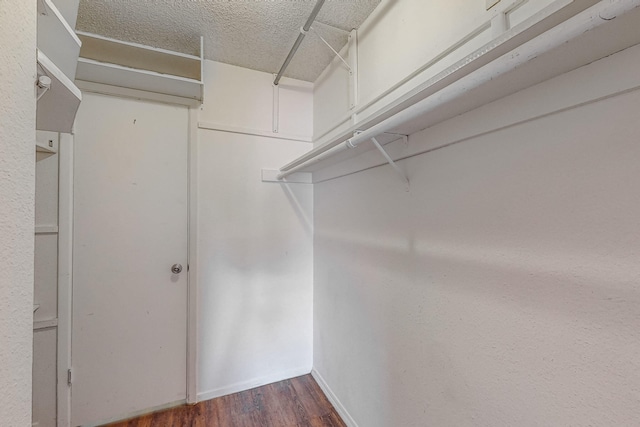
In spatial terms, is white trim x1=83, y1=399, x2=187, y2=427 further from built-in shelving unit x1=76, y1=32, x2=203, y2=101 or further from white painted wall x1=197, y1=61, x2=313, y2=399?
built-in shelving unit x1=76, y1=32, x2=203, y2=101

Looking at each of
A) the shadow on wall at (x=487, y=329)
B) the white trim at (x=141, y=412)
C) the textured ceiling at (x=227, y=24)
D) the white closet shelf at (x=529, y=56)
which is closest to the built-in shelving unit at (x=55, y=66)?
the textured ceiling at (x=227, y=24)

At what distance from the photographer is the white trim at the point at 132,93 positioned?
5.42 feet

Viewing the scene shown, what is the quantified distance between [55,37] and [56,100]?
0.18 meters

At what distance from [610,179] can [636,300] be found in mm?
276

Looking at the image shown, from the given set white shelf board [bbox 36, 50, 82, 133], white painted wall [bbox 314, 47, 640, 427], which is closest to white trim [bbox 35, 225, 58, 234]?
white shelf board [bbox 36, 50, 82, 133]

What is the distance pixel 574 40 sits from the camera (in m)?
0.53

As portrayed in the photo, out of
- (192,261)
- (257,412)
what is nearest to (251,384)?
(257,412)

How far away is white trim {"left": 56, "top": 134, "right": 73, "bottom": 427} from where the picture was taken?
5.16 ft

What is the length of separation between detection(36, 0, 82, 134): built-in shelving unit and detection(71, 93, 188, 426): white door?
788 millimetres

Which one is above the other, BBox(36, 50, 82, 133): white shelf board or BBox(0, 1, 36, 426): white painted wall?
BBox(36, 50, 82, 133): white shelf board

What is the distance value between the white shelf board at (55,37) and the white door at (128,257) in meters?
0.96

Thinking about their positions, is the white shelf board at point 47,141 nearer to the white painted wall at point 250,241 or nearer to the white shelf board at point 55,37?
the white painted wall at point 250,241

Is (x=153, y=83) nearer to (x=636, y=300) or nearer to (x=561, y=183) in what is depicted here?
(x=561, y=183)

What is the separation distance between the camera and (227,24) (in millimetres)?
1603
